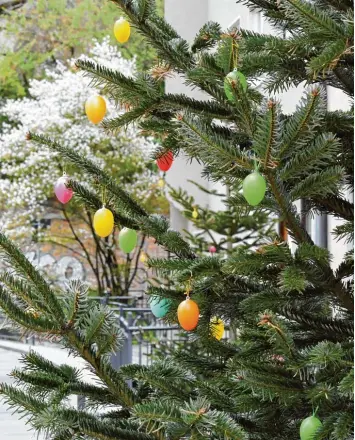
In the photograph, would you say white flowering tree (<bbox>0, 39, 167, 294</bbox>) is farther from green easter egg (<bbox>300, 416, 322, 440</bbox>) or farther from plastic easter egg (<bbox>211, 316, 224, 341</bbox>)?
green easter egg (<bbox>300, 416, 322, 440</bbox>)

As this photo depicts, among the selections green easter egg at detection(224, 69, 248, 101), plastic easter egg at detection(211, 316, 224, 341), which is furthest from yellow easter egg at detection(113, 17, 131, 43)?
plastic easter egg at detection(211, 316, 224, 341)

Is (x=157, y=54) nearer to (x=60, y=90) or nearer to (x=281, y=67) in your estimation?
(x=281, y=67)

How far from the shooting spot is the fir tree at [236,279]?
277cm

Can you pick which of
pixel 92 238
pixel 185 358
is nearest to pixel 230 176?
pixel 185 358

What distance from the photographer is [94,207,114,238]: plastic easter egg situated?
331cm

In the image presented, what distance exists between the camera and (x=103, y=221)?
3322 mm

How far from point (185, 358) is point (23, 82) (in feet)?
112

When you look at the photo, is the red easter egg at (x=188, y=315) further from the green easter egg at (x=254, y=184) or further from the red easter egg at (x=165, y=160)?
the red easter egg at (x=165, y=160)

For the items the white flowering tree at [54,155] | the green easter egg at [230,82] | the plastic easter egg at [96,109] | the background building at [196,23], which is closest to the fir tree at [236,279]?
the green easter egg at [230,82]

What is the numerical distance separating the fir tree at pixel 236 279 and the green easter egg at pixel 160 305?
34mm

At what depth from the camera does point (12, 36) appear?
36062mm

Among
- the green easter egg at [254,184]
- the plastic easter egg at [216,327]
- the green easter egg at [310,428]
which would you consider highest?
the green easter egg at [254,184]

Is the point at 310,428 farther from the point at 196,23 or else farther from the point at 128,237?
the point at 196,23

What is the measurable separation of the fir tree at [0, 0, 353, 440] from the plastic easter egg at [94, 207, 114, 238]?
0.11 m
